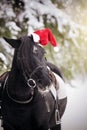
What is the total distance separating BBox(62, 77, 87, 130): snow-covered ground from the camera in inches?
141

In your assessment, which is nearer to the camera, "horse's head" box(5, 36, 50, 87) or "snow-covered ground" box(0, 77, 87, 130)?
"horse's head" box(5, 36, 50, 87)

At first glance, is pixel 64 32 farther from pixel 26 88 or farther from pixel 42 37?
pixel 26 88

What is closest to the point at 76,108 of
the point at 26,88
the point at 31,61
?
the point at 26,88

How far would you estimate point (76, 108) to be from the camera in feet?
11.9

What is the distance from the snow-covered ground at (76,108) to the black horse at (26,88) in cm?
114

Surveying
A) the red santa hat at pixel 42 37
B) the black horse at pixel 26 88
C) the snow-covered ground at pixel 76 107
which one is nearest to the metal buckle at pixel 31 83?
the black horse at pixel 26 88

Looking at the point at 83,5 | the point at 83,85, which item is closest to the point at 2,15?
the point at 83,5

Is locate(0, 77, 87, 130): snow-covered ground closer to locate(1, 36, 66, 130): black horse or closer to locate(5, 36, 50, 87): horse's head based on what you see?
locate(1, 36, 66, 130): black horse

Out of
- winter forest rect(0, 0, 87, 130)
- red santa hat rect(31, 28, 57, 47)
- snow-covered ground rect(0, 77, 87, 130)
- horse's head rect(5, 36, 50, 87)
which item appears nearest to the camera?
horse's head rect(5, 36, 50, 87)

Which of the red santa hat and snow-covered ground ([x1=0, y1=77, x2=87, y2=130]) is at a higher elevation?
the red santa hat

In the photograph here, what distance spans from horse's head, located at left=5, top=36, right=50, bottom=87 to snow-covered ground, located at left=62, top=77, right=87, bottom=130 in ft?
4.48

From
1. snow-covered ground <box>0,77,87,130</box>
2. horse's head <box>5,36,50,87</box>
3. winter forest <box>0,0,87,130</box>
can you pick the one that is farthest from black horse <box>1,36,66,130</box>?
snow-covered ground <box>0,77,87,130</box>

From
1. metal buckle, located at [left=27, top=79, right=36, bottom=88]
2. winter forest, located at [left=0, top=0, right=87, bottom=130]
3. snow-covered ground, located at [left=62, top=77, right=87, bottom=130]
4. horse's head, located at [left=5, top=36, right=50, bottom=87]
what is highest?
horse's head, located at [left=5, top=36, right=50, bottom=87]

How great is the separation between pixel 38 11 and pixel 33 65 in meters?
1.35
